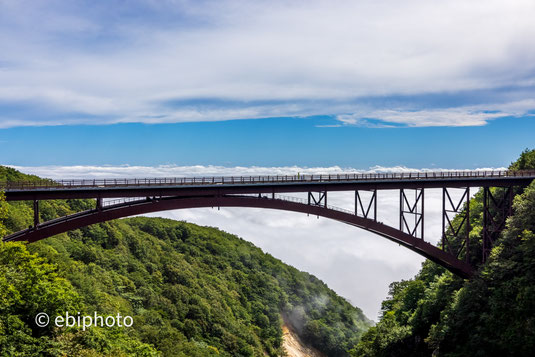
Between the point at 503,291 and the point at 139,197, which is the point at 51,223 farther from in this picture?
the point at 503,291

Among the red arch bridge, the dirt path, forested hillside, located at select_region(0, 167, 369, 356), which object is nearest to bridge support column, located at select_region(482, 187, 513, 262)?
the red arch bridge

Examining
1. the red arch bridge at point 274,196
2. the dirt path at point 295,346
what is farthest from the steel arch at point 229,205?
the dirt path at point 295,346

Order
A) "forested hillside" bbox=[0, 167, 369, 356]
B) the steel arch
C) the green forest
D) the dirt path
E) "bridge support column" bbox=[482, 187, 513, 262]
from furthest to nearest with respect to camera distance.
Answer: the dirt path
"bridge support column" bbox=[482, 187, 513, 262]
the steel arch
the green forest
"forested hillside" bbox=[0, 167, 369, 356]

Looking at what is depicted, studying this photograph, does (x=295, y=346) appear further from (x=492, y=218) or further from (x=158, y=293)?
(x=492, y=218)

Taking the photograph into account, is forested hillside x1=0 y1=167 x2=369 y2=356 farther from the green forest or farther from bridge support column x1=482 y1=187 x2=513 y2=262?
bridge support column x1=482 y1=187 x2=513 y2=262

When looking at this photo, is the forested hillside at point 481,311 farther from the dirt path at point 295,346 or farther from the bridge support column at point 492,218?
the dirt path at point 295,346
